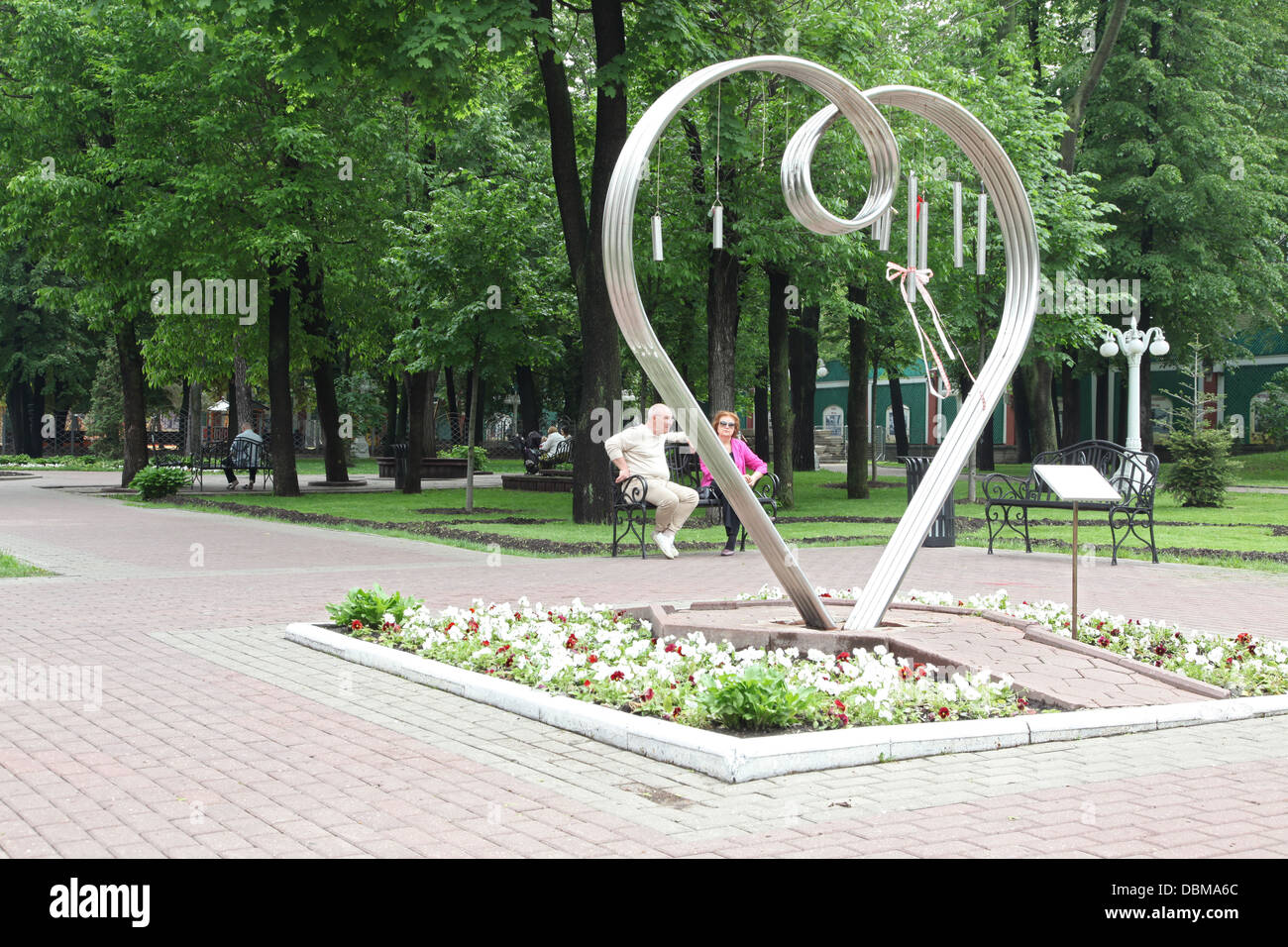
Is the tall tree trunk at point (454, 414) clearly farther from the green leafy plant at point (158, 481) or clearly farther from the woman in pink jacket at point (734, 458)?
the woman in pink jacket at point (734, 458)

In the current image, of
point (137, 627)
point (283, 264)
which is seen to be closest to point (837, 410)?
point (283, 264)

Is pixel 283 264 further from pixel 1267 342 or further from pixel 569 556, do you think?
pixel 1267 342

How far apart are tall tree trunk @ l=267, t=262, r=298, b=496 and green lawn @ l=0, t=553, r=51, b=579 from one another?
13278 mm

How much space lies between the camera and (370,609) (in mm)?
8938

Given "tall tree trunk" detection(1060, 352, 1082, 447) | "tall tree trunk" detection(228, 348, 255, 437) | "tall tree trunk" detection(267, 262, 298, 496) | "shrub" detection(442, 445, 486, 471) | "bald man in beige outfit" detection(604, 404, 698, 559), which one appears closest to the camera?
"bald man in beige outfit" detection(604, 404, 698, 559)

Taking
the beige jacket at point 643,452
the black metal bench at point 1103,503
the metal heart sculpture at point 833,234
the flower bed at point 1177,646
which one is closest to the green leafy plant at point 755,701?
the metal heart sculpture at point 833,234

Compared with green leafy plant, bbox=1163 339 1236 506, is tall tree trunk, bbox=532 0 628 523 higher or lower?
higher

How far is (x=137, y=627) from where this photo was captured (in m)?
9.31

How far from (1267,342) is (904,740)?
146ft

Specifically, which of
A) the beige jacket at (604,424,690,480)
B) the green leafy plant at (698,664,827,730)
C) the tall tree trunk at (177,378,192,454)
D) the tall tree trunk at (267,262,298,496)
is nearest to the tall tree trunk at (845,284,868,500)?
the tall tree trunk at (267,262,298,496)

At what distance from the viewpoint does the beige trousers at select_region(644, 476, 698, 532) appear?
15.0m

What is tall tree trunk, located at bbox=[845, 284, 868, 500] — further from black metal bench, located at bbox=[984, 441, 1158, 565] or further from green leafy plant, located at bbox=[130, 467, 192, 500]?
green leafy plant, located at bbox=[130, 467, 192, 500]

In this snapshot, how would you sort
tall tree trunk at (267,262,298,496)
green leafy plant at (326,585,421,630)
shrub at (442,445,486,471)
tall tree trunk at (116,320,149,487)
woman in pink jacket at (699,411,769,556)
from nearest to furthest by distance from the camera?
green leafy plant at (326,585,421,630), woman in pink jacket at (699,411,769,556), tall tree trunk at (267,262,298,496), tall tree trunk at (116,320,149,487), shrub at (442,445,486,471)

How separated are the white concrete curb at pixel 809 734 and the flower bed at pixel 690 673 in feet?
0.62
